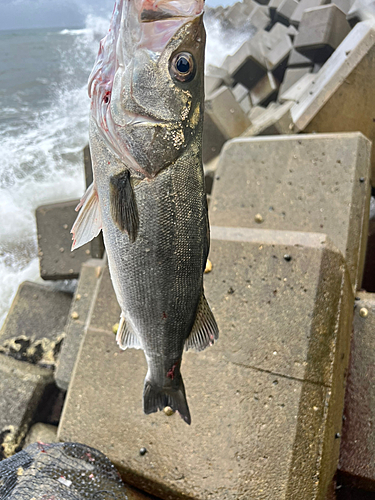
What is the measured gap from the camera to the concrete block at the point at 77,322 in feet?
10.2

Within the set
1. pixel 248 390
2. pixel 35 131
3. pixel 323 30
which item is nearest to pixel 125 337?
pixel 248 390

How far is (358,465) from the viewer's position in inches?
81.1

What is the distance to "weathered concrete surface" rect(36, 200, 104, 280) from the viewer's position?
4.26 meters

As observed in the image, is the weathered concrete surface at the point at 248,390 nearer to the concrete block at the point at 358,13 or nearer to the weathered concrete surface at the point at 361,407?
the weathered concrete surface at the point at 361,407

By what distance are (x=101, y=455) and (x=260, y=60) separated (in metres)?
8.51

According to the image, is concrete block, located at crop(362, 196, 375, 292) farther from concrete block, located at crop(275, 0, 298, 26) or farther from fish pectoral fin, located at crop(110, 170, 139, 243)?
concrete block, located at crop(275, 0, 298, 26)

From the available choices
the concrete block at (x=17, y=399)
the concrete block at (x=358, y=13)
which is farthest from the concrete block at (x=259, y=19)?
the concrete block at (x=17, y=399)

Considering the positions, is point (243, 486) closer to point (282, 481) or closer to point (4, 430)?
point (282, 481)

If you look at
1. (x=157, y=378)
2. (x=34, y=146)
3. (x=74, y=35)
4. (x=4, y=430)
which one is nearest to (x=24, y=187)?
(x=34, y=146)

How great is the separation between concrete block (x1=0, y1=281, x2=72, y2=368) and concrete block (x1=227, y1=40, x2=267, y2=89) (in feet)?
22.1

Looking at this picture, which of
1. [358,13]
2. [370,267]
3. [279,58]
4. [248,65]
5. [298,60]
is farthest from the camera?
[248,65]

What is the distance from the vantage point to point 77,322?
3361mm

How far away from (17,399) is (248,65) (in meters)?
8.14

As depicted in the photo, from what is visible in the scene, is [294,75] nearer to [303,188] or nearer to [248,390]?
[303,188]
